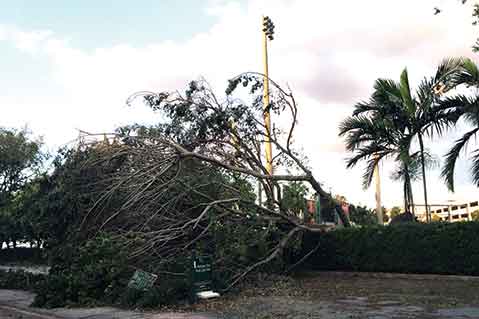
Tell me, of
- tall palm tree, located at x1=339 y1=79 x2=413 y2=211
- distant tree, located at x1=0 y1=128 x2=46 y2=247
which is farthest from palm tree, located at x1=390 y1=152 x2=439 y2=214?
distant tree, located at x1=0 y1=128 x2=46 y2=247

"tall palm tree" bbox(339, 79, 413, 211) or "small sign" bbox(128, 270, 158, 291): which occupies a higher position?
"tall palm tree" bbox(339, 79, 413, 211)

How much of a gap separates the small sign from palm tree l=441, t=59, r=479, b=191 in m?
9.03

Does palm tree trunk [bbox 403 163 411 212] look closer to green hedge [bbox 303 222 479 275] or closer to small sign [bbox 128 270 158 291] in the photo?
green hedge [bbox 303 222 479 275]

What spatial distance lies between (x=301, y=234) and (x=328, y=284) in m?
2.44

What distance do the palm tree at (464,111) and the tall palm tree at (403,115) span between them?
23 cm

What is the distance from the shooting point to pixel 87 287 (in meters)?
13.2

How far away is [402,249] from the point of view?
15.9 metres

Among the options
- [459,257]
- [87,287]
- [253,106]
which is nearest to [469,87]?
[459,257]

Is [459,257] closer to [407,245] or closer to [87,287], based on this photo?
[407,245]

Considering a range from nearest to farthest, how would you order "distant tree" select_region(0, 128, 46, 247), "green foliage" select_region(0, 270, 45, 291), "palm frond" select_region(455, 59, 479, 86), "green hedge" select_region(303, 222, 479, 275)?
"green hedge" select_region(303, 222, 479, 275) → "palm frond" select_region(455, 59, 479, 86) → "green foliage" select_region(0, 270, 45, 291) → "distant tree" select_region(0, 128, 46, 247)

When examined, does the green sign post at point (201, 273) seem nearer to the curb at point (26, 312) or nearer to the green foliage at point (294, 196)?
the curb at point (26, 312)

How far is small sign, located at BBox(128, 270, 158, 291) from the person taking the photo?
12.4 meters

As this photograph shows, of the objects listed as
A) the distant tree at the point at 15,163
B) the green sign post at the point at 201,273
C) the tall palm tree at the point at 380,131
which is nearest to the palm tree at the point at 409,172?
the tall palm tree at the point at 380,131

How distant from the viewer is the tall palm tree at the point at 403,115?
54.0ft
